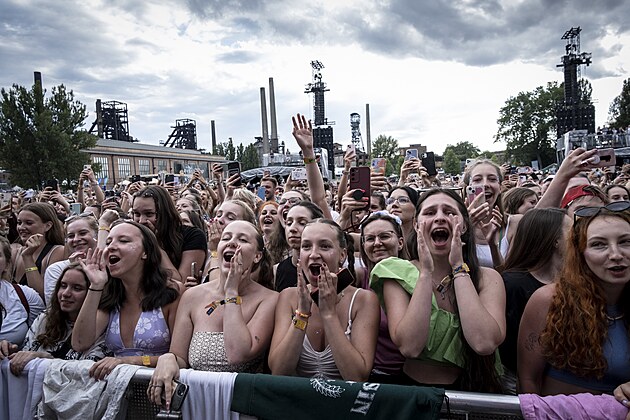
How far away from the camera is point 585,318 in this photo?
200 cm

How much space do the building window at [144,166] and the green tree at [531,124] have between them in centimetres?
4835

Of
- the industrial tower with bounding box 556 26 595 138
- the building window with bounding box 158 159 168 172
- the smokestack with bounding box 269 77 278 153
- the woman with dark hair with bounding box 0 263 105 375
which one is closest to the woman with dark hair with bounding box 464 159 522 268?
the woman with dark hair with bounding box 0 263 105 375

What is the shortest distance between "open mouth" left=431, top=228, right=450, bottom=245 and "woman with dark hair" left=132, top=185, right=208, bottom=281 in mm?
2323

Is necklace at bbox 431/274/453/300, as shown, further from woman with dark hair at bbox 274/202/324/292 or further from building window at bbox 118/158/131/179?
building window at bbox 118/158/131/179

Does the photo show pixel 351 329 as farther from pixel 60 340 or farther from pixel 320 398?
pixel 60 340

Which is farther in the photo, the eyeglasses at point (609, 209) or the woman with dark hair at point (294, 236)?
the woman with dark hair at point (294, 236)

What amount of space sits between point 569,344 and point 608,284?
14.1 inches

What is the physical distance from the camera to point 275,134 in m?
51.2

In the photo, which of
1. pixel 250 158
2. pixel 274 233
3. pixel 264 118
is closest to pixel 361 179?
pixel 274 233

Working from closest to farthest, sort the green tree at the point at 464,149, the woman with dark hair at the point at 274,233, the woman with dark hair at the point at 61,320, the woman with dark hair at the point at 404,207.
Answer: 1. the woman with dark hair at the point at 61,320
2. the woman with dark hair at the point at 404,207
3. the woman with dark hair at the point at 274,233
4. the green tree at the point at 464,149

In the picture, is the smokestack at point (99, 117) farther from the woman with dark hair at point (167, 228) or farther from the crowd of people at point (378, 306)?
the crowd of people at point (378, 306)

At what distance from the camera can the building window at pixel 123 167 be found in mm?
52031

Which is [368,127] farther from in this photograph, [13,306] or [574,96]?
[13,306]

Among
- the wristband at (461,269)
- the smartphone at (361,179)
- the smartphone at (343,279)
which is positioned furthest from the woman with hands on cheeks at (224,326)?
the smartphone at (361,179)
